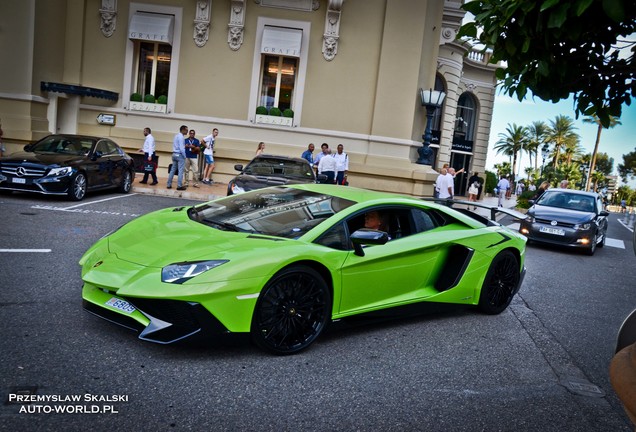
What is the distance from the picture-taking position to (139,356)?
13.8ft

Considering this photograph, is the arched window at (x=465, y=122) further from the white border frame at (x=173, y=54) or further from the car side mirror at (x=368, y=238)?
the car side mirror at (x=368, y=238)

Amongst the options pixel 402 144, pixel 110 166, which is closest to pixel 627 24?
pixel 110 166

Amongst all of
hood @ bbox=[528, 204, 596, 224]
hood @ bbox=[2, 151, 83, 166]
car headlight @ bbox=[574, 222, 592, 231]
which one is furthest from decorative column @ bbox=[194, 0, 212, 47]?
car headlight @ bbox=[574, 222, 592, 231]

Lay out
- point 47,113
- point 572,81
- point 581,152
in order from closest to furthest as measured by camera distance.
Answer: point 572,81
point 47,113
point 581,152

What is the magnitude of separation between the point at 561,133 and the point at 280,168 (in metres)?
71.4

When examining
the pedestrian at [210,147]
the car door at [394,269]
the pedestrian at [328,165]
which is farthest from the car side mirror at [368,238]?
the pedestrian at [210,147]

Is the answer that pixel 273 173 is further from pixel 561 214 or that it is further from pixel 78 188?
pixel 561 214

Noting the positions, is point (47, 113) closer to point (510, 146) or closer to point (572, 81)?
point (572, 81)

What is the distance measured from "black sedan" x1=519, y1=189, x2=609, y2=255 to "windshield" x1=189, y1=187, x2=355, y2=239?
8731 mm

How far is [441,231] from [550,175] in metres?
52.9

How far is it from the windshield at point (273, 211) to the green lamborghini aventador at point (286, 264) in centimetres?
1

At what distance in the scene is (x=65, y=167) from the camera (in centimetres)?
1227

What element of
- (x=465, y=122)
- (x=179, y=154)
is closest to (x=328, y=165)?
(x=179, y=154)

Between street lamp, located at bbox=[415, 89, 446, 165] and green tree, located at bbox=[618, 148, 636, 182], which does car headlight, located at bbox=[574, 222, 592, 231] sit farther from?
green tree, located at bbox=[618, 148, 636, 182]
